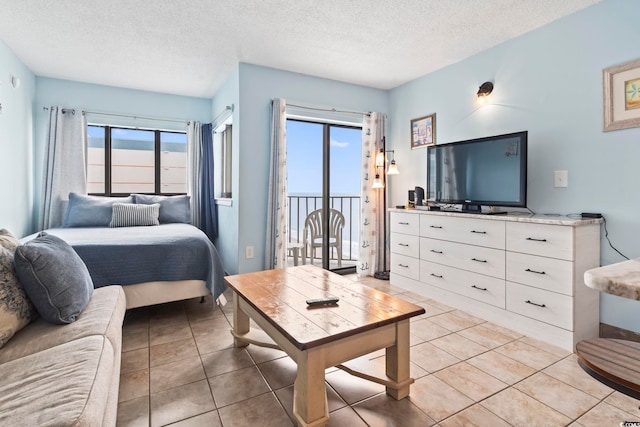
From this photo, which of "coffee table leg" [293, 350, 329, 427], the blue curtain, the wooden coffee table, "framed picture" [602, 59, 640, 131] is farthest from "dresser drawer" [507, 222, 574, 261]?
the blue curtain

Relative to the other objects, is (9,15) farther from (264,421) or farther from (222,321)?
(264,421)

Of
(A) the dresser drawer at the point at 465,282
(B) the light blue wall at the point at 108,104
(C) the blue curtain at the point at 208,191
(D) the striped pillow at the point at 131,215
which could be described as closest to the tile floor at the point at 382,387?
(A) the dresser drawer at the point at 465,282

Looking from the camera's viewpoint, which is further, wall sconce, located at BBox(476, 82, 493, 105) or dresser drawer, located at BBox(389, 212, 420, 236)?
dresser drawer, located at BBox(389, 212, 420, 236)

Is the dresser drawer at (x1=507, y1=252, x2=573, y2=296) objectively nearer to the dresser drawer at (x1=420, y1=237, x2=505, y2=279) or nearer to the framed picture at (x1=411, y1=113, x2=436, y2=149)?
the dresser drawer at (x1=420, y1=237, x2=505, y2=279)

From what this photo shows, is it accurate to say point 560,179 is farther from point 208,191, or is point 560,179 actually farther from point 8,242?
point 208,191

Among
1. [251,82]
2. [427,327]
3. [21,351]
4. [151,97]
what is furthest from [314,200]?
[21,351]

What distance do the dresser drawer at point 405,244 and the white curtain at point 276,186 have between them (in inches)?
48.4

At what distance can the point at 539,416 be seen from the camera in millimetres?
1500

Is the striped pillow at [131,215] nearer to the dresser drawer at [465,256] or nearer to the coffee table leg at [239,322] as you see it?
the coffee table leg at [239,322]

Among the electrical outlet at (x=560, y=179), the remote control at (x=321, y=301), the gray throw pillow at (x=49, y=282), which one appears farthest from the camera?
the electrical outlet at (x=560, y=179)

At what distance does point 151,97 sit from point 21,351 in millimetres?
3790

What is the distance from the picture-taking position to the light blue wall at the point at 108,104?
Answer: 147 inches

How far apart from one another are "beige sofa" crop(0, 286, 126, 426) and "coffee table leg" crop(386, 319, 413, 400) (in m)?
1.20

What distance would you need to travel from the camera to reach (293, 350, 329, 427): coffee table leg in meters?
1.34
